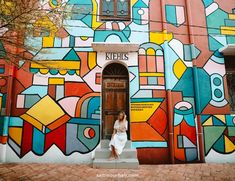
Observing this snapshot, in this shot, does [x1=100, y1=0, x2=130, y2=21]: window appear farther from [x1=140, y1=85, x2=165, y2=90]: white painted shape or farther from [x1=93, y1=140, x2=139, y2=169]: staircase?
[x1=93, y1=140, x2=139, y2=169]: staircase

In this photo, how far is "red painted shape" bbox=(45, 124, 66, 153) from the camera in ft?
20.6

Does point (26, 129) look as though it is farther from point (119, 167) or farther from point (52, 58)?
point (119, 167)

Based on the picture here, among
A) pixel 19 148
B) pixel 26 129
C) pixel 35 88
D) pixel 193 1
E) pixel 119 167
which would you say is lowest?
pixel 119 167

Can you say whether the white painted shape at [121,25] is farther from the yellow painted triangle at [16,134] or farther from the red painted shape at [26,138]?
the yellow painted triangle at [16,134]

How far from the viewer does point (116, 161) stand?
225 inches

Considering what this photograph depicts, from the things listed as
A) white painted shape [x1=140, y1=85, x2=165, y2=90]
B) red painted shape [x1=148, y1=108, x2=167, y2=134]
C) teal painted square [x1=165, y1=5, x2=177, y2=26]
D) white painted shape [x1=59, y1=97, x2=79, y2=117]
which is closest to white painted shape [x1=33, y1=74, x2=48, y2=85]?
white painted shape [x1=59, y1=97, x2=79, y2=117]

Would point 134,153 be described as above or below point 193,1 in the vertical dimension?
below

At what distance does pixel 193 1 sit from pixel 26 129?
712cm

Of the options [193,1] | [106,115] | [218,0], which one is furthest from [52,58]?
[218,0]

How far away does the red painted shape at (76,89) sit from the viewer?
661 cm

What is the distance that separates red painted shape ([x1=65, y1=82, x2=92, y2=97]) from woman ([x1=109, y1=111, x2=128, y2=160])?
1.37m

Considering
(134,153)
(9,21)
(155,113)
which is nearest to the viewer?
(9,21)

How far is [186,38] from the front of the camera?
7207 mm

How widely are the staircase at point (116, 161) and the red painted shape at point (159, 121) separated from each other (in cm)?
94
